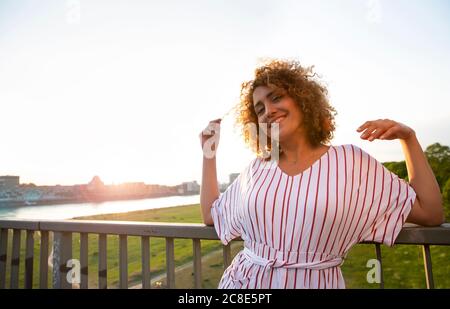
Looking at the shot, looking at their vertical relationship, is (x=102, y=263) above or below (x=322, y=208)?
below

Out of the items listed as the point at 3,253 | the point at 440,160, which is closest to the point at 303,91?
the point at 3,253

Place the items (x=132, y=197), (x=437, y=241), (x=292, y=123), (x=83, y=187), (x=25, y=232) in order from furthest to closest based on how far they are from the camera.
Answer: (x=132, y=197)
(x=83, y=187)
(x=25, y=232)
(x=292, y=123)
(x=437, y=241)

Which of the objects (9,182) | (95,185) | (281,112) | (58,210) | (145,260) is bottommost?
(145,260)

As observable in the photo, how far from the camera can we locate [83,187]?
185 inches

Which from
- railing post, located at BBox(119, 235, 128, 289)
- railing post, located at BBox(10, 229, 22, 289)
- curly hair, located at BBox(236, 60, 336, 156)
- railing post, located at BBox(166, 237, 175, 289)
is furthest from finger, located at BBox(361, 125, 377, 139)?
railing post, located at BBox(10, 229, 22, 289)

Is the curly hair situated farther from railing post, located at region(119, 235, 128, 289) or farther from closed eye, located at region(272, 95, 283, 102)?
railing post, located at region(119, 235, 128, 289)

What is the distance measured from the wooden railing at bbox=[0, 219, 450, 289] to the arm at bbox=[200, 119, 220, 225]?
4.3 inches

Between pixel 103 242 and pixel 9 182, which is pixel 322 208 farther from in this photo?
pixel 9 182

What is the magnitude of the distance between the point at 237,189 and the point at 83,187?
13.2 ft

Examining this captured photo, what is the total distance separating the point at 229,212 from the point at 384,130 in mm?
650

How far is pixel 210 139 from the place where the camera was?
1.43 m

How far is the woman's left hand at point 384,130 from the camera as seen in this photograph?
1044 mm

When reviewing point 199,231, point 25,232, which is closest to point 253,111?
point 199,231
